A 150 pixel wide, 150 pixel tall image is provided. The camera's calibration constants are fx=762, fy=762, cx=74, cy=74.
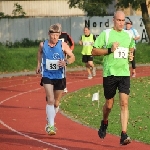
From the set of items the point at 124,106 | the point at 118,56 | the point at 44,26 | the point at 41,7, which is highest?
the point at 118,56

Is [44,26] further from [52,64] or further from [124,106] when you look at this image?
[124,106]

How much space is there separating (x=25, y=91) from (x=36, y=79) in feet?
18.2

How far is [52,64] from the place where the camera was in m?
13.9

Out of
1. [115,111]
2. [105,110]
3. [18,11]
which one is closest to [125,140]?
[105,110]

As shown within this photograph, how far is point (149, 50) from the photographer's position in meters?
Result: 41.3

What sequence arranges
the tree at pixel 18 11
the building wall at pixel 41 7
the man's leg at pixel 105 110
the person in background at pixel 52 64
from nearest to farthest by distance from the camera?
1. the man's leg at pixel 105 110
2. the person in background at pixel 52 64
3. the tree at pixel 18 11
4. the building wall at pixel 41 7

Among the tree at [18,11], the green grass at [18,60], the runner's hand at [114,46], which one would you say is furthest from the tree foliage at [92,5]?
the runner's hand at [114,46]

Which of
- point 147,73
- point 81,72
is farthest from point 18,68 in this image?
point 147,73

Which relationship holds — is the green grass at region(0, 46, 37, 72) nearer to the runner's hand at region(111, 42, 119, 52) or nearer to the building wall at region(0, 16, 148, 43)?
the building wall at region(0, 16, 148, 43)

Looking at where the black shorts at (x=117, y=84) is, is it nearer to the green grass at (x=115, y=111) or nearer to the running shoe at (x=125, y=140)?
the running shoe at (x=125, y=140)

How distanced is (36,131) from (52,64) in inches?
66.6

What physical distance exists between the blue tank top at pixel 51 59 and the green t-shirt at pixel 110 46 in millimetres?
1221

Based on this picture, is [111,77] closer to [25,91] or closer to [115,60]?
[115,60]

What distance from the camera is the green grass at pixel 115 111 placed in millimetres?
14930
